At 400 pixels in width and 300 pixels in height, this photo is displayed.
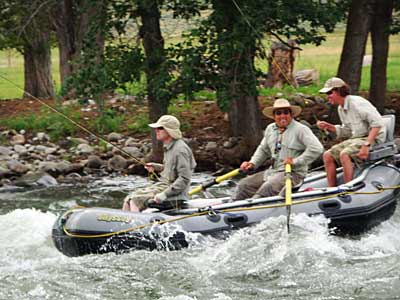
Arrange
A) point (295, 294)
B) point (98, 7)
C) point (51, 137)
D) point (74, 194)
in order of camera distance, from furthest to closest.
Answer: point (51, 137) < point (98, 7) < point (74, 194) < point (295, 294)

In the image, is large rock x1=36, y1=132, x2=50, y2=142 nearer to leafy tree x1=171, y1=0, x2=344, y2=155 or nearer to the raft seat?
leafy tree x1=171, y1=0, x2=344, y2=155

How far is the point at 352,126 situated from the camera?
13.7 meters

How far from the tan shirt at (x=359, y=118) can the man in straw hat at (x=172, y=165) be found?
1976 mm

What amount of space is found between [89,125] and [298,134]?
1118 centimetres

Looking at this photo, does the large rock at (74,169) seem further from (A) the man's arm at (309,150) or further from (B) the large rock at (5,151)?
(A) the man's arm at (309,150)

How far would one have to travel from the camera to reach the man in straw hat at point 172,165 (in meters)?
13.0

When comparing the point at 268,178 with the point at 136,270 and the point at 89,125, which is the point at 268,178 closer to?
the point at 136,270

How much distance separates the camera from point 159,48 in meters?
19.8

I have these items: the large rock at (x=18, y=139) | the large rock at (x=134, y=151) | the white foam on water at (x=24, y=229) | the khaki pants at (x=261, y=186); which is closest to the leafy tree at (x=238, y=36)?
the large rock at (x=134, y=151)

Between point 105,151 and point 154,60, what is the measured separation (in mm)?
2864

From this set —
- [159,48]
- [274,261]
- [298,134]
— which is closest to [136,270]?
[274,261]

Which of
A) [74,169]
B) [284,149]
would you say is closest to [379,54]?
[74,169]

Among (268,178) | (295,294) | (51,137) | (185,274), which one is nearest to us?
(295,294)

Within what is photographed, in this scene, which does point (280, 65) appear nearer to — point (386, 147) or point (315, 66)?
point (315, 66)
